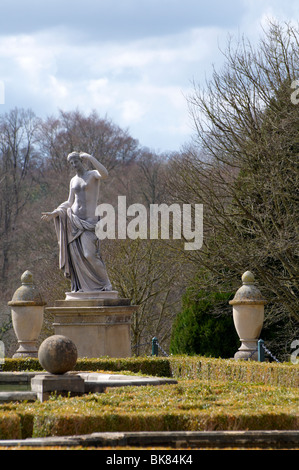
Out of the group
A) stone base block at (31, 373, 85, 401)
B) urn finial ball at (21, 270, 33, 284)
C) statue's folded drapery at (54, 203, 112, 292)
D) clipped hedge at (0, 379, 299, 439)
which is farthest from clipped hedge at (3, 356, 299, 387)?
clipped hedge at (0, 379, 299, 439)

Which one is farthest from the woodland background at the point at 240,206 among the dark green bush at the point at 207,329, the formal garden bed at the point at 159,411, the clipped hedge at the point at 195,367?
the formal garden bed at the point at 159,411

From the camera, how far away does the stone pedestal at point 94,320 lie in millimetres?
14328


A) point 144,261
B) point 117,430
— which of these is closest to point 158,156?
point 144,261

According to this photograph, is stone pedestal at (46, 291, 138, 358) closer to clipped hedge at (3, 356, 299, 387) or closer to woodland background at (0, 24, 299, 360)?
clipped hedge at (3, 356, 299, 387)

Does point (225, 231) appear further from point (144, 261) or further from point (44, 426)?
point (44, 426)

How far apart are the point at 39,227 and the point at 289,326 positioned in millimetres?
13798

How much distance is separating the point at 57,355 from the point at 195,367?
5.46m

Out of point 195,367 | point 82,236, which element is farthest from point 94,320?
point 195,367

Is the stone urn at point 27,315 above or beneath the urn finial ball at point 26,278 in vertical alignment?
beneath

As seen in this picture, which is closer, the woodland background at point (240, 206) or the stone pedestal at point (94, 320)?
the stone pedestal at point (94, 320)

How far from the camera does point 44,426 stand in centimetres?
701

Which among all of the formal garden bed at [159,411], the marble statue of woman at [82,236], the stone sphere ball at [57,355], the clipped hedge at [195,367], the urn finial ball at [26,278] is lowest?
the clipped hedge at [195,367]

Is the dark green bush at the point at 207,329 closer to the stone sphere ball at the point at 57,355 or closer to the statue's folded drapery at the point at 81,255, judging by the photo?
the statue's folded drapery at the point at 81,255

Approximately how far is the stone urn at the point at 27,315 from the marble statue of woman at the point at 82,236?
2.34ft
